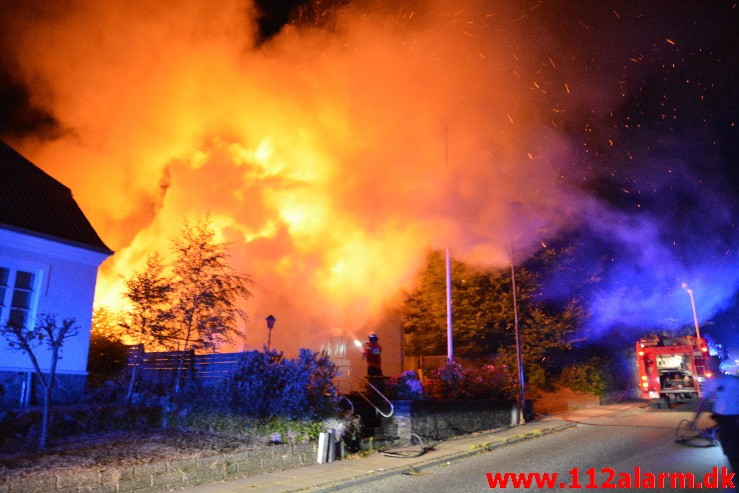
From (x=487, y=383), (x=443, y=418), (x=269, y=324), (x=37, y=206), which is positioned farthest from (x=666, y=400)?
(x=37, y=206)

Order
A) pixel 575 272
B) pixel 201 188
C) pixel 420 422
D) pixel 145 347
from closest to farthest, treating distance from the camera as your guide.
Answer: pixel 420 422 < pixel 145 347 < pixel 201 188 < pixel 575 272

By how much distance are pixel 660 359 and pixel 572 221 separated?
600cm

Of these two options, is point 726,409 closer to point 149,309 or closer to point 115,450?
point 115,450

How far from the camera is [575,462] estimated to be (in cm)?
871

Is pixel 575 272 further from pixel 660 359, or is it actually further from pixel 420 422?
pixel 420 422

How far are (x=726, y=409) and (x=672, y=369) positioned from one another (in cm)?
1523

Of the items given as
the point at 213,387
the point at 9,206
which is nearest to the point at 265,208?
the point at 9,206

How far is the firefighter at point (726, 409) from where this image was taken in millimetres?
5574

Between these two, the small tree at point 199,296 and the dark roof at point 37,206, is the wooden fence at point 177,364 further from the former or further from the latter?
the dark roof at point 37,206

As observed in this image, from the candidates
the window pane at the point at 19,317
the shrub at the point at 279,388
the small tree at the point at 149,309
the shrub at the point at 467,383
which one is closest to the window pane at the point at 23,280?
the window pane at the point at 19,317

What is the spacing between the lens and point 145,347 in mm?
12961

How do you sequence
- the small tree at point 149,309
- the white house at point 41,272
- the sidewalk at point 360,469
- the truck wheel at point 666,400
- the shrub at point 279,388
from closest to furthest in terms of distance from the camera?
1. the sidewalk at point 360,469
2. the shrub at point 279,388
3. the white house at point 41,272
4. the small tree at point 149,309
5. the truck wheel at point 666,400

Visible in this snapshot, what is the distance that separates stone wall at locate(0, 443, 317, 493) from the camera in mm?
6195

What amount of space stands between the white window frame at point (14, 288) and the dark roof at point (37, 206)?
0.77m
